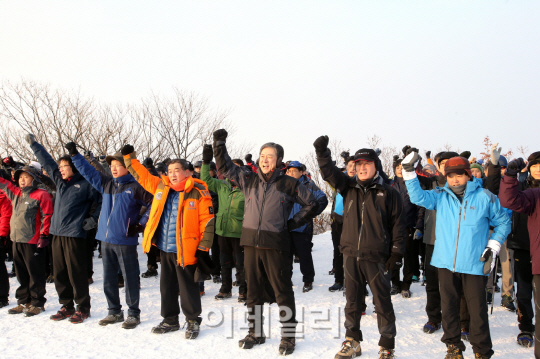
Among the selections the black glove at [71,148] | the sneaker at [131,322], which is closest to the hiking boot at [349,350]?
the sneaker at [131,322]

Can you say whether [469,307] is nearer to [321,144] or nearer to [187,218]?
[321,144]

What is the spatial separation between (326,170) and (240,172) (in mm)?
1063

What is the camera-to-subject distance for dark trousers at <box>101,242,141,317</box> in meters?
5.00

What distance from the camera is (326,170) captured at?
403 centimetres

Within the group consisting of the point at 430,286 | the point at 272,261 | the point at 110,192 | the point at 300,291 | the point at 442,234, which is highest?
the point at 110,192

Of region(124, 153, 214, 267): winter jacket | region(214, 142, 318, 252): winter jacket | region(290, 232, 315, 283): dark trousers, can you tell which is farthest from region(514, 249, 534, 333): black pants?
region(124, 153, 214, 267): winter jacket

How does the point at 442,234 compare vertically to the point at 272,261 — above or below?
above

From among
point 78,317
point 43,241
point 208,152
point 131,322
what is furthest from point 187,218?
point 43,241

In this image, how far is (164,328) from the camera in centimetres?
464

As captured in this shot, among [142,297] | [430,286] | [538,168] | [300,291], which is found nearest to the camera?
[538,168]

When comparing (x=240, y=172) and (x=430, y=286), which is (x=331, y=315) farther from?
(x=240, y=172)

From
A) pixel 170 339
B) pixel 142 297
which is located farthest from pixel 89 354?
pixel 142 297

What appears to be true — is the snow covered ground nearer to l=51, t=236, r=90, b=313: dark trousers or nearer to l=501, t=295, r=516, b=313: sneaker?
l=501, t=295, r=516, b=313: sneaker

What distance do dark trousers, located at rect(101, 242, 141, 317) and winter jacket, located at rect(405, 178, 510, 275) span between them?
3644 millimetres
